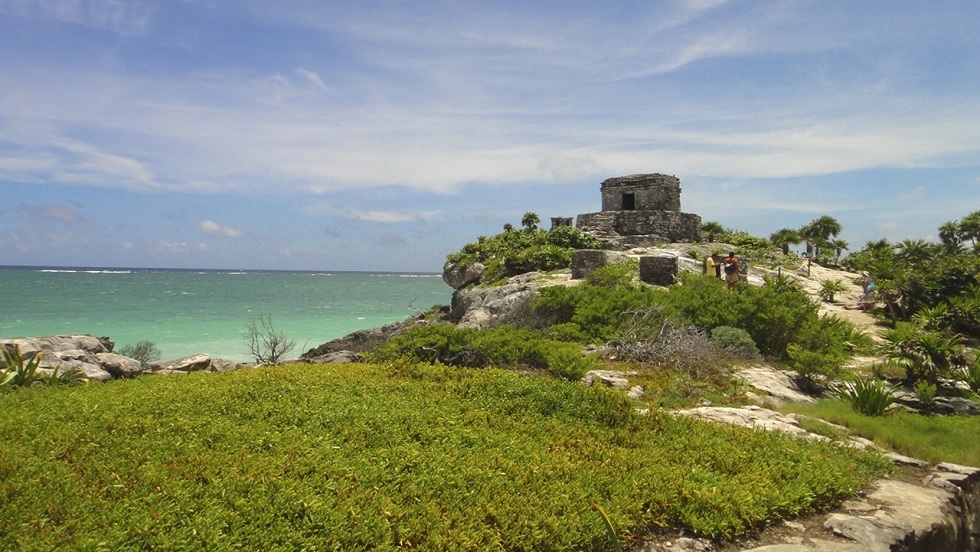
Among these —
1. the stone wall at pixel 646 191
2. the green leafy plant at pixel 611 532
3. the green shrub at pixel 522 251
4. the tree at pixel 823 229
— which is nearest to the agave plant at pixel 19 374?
the green leafy plant at pixel 611 532

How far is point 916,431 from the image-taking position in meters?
7.65

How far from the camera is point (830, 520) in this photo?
4801mm

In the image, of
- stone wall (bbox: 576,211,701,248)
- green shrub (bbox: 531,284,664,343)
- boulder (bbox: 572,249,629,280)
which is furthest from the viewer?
stone wall (bbox: 576,211,701,248)

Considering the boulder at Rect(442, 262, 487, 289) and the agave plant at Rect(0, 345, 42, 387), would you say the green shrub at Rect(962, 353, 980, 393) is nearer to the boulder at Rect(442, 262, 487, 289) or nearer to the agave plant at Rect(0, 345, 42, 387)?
the agave plant at Rect(0, 345, 42, 387)

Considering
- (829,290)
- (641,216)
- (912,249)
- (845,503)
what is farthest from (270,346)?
(912,249)

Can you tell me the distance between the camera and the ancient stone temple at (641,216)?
26.8m

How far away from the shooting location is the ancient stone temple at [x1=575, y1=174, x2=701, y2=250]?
26844mm

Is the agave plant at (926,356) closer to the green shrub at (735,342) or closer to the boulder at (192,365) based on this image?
the green shrub at (735,342)

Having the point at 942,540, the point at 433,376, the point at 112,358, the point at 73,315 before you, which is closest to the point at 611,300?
the point at 433,376

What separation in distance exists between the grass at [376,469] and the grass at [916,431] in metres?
1.19

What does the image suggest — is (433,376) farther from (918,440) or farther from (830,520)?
(918,440)

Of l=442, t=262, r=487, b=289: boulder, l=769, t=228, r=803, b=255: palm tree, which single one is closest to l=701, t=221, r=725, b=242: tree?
l=769, t=228, r=803, b=255: palm tree

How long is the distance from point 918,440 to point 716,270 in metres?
13.4

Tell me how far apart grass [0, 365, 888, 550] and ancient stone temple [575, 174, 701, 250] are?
2035 centimetres
